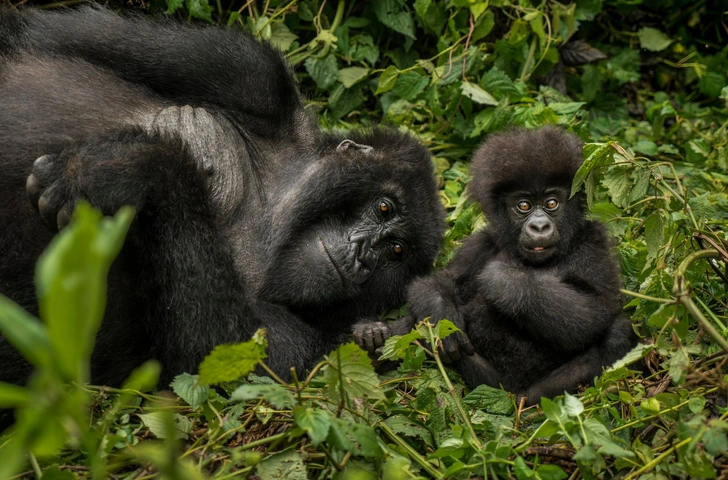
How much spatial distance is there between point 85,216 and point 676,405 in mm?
2038

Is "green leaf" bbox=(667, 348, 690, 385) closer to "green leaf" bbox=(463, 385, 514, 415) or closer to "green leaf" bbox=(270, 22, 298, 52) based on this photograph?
"green leaf" bbox=(463, 385, 514, 415)

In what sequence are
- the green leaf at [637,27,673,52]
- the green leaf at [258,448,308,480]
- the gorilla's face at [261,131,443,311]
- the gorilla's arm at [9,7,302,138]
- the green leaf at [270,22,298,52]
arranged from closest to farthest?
1. the green leaf at [258,448,308,480]
2. the gorilla's face at [261,131,443,311]
3. the gorilla's arm at [9,7,302,138]
4. the green leaf at [270,22,298,52]
5. the green leaf at [637,27,673,52]

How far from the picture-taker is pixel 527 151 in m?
3.36

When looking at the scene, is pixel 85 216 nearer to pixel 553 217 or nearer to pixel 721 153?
pixel 553 217

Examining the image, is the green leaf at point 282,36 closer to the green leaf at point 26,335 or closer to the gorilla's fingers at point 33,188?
the gorilla's fingers at point 33,188

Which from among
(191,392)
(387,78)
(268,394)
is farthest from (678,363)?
(387,78)

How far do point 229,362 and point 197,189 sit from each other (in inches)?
45.8

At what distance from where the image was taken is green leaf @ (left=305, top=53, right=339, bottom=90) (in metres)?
4.86

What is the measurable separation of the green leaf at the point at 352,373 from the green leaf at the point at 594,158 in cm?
112

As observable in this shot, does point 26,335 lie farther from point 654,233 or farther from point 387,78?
point 387,78

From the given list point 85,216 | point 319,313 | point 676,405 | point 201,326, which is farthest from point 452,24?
point 85,216

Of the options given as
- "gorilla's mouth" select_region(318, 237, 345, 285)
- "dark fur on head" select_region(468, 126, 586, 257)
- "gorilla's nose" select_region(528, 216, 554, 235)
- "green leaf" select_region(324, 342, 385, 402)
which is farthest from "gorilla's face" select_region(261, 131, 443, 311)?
"green leaf" select_region(324, 342, 385, 402)

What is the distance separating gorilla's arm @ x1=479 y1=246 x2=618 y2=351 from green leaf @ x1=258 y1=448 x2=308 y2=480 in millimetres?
1182

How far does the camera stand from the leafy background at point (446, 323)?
126 cm
